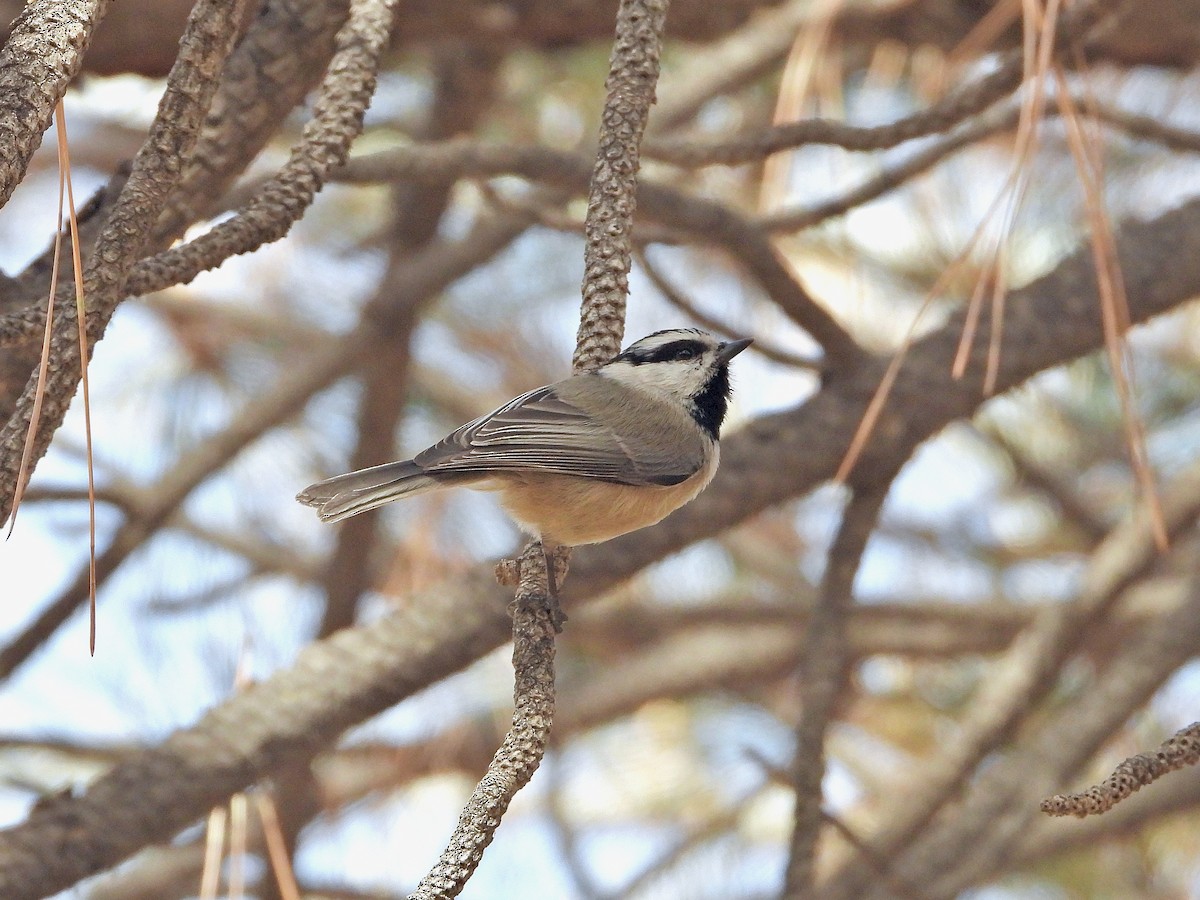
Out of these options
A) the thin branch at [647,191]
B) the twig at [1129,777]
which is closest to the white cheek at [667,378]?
the thin branch at [647,191]

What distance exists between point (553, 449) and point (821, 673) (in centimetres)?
57

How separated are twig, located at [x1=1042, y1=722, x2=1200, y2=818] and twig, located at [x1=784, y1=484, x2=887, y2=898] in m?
0.91

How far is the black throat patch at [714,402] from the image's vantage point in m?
2.20

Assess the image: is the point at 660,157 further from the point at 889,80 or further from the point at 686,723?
the point at 686,723

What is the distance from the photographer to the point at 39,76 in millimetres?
936

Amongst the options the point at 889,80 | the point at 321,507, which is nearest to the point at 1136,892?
the point at 889,80

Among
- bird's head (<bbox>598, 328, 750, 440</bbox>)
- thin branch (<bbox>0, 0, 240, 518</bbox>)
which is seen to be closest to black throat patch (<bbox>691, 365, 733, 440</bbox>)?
bird's head (<bbox>598, 328, 750, 440</bbox>)

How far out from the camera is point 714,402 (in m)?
2.26

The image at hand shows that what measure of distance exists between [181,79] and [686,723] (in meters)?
2.99

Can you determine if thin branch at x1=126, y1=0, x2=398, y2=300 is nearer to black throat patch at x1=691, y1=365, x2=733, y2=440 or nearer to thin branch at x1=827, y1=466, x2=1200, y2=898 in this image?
black throat patch at x1=691, y1=365, x2=733, y2=440

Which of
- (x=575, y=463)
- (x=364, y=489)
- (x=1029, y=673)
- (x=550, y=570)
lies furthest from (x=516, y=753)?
(x=1029, y=673)

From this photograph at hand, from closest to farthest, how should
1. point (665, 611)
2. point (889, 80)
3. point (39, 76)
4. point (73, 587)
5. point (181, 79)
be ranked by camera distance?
point (39, 76) < point (181, 79) < point (73, 587) < point (889, 80) < point (665, 611)

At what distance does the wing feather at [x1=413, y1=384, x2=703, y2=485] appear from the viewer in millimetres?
1841

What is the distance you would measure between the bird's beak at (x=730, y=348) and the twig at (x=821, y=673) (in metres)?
0.33
